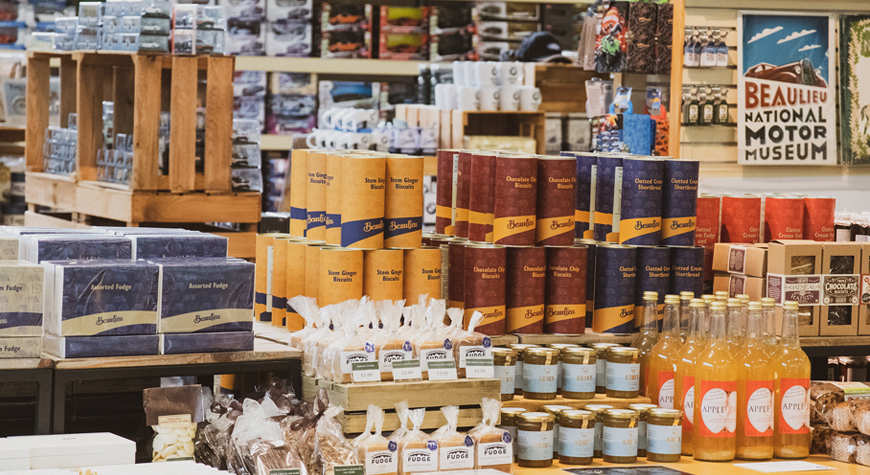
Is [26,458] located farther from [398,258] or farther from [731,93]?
[731,93]

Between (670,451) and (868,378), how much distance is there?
145 cm

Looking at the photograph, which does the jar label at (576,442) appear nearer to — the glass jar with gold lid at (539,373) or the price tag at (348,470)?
the glass jar with gold lid at (539,373)

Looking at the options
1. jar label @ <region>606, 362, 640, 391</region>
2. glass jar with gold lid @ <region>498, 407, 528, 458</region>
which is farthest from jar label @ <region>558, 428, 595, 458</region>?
jar label @ <region>606, 362, 640, 391</region>

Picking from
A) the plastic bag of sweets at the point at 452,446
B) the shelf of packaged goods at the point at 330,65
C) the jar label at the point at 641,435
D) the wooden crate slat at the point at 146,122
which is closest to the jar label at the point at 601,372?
the jar label at the point at 641,435

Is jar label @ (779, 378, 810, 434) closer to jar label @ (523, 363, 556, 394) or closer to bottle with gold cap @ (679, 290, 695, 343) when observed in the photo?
bottle with gold cap @ (679, 290, 695, 343)

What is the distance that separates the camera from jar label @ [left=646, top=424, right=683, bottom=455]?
3.11 meters

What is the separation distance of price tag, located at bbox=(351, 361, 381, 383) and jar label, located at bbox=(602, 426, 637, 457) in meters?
0.70

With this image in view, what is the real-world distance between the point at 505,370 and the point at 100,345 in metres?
1.14

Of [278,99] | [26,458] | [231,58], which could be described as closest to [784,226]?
[231,58]

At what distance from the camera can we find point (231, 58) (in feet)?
15.3

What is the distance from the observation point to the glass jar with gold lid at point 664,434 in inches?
122

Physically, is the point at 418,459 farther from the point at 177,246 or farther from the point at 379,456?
the point at 177,246

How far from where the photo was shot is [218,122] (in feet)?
15.2

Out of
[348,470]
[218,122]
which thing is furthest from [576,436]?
[218,122]
